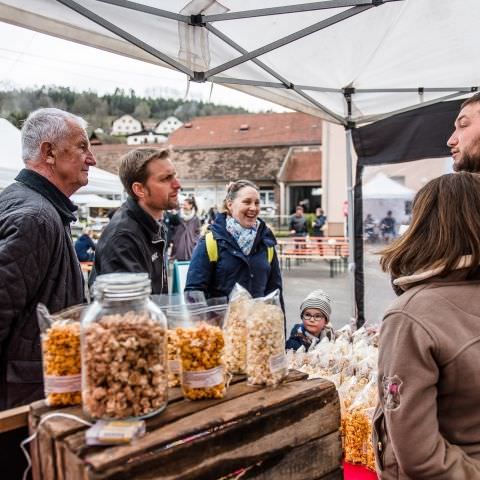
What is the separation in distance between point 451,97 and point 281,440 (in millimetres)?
3958

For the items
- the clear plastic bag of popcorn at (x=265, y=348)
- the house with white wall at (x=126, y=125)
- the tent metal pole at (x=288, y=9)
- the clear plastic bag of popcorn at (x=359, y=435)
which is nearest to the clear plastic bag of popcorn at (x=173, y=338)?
the clear plastic bag of popcorn at (x=265, y=348)

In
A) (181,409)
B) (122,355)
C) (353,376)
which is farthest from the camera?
(353,376)

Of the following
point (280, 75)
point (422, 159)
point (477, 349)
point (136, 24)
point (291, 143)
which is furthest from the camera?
point (291, 143)

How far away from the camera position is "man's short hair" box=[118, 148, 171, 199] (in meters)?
2.14

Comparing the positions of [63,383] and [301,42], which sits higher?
[301,42]

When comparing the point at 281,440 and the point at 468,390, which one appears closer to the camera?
the point at 281,440

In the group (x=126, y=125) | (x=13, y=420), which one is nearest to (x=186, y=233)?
(x=13, y=420)

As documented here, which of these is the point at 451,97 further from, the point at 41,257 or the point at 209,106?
the point at 209,106

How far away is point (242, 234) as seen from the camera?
294cm

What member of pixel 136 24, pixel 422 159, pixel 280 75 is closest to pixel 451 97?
pixel 422 159

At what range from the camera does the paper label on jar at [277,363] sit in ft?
3.51

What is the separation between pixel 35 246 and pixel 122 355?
77cm

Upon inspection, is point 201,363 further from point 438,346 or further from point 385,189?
point 385,189

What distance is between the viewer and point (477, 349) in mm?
1064
